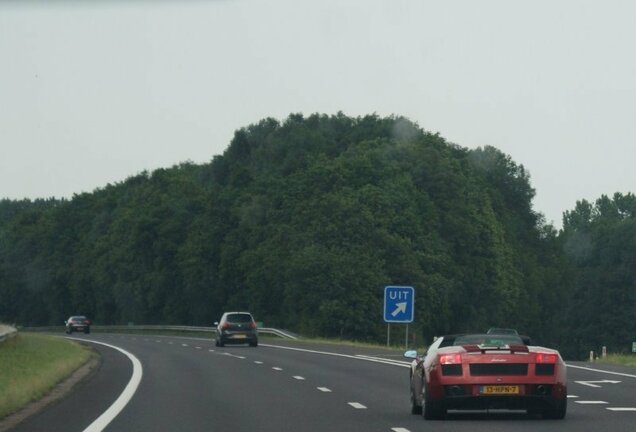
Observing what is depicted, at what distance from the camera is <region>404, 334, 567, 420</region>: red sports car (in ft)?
58.0

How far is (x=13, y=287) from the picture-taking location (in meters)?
155

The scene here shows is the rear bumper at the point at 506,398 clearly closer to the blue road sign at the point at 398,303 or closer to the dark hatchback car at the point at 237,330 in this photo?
the blue road sign at the point at 398,303

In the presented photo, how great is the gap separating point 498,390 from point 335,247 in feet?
229

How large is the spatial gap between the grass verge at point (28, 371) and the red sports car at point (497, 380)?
17.8 feet

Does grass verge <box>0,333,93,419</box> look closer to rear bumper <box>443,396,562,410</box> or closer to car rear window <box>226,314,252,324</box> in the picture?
rear bumper <box>443,396,562,410</box>

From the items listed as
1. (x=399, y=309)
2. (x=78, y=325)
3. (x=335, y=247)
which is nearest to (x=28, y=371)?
(x=399, y=309)

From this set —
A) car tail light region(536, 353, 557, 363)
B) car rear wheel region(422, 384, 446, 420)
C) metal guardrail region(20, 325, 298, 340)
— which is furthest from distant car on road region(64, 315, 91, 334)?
car tail light region(536, 353, 557, 363)

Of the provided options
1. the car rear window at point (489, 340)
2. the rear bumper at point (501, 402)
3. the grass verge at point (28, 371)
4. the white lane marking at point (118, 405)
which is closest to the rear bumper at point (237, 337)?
the grass verge at point (28, 371)

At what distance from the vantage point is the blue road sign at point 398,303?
5422 centimetres

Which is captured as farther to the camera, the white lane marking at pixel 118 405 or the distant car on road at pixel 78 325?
the distant car on road at pixel 78 325

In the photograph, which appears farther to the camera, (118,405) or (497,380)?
(118,405)

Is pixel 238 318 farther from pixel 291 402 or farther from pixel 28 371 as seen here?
pixel 291 402

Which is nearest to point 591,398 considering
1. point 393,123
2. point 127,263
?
point 393,123

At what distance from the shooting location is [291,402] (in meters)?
21.6
